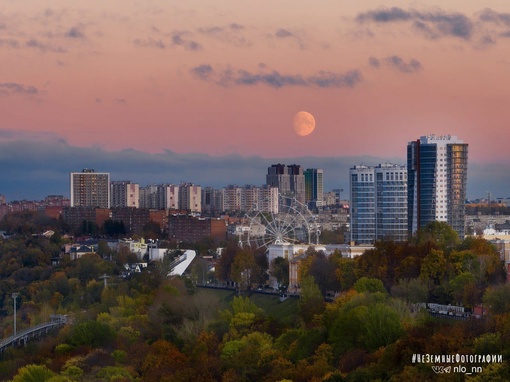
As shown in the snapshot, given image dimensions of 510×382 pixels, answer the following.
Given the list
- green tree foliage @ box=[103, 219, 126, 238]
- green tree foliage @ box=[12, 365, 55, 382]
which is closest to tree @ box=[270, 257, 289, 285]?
green tree foliage @ box=[12, 365, 55, 382]

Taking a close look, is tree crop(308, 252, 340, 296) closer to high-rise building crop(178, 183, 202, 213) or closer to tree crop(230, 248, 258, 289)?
tree crop(230, 248, 258, 289)

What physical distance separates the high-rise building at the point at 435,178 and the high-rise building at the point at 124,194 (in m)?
41.4

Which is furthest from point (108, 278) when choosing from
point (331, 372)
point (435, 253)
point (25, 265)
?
point (331, 372)

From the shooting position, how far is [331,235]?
48.7m

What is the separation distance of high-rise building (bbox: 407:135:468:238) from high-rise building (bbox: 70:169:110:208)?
39.8 meters

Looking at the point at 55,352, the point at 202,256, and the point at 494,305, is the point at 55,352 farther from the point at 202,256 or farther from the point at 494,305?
the point at 202,256

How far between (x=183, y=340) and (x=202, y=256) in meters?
22.2

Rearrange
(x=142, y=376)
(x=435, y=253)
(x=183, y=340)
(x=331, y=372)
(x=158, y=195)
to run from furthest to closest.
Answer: (x=158, y=195) < (x=435, y=253) < (x=183, y=340) < (x=142, y=376) < (x=331, y=372)

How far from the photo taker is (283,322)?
80.0 feet

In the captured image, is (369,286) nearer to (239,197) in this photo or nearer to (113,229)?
(113,229)

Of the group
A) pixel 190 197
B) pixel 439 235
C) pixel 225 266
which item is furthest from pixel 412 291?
pixel 190 197

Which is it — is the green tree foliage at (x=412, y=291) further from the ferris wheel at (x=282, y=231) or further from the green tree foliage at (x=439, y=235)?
the ferris wheel at (x=282, y=231)

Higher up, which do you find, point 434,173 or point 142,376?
point 434,173

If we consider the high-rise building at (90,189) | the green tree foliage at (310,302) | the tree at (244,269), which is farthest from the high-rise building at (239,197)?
the green tree foliage at (310,302)
